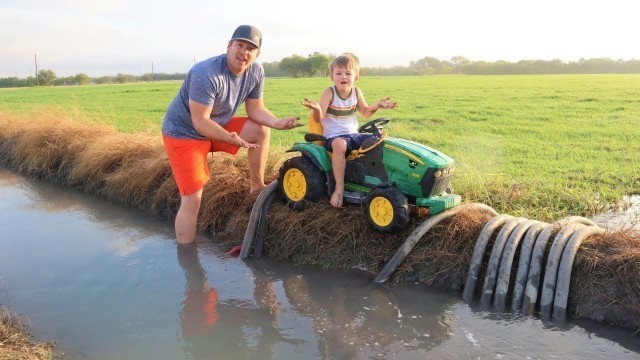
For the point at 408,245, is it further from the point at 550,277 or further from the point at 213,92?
the point at 213,92

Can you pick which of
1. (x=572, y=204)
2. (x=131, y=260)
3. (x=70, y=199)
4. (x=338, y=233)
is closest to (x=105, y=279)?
(x=131, y=260)

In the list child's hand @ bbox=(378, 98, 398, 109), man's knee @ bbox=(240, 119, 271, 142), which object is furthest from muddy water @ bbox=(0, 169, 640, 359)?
child's hand @ bbox=(378, 98, 398, 109)

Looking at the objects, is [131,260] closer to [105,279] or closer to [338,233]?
[105,279]

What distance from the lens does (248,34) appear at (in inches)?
196

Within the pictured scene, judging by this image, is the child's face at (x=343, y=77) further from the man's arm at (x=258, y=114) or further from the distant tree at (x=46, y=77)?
the distant tree at (x=46, y=77)

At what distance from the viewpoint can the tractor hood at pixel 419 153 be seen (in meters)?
4.46

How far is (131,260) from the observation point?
5.45 metres

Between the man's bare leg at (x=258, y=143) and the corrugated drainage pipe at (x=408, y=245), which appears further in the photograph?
the man's bare leg at (x=258, y=143)

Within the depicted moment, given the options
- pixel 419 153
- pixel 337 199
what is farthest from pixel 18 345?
pixel 419 153

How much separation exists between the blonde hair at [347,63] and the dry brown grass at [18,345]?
3217 millimetres

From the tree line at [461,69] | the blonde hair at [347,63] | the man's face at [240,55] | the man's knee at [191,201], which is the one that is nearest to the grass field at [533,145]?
the man's knee at [191,201]

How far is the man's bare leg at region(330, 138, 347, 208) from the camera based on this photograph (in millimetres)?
4891

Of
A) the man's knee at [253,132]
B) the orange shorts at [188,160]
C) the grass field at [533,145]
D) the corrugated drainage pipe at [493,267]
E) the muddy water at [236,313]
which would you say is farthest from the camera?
the grass field at [533,145]

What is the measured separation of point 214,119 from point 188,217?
1051 millimetres
